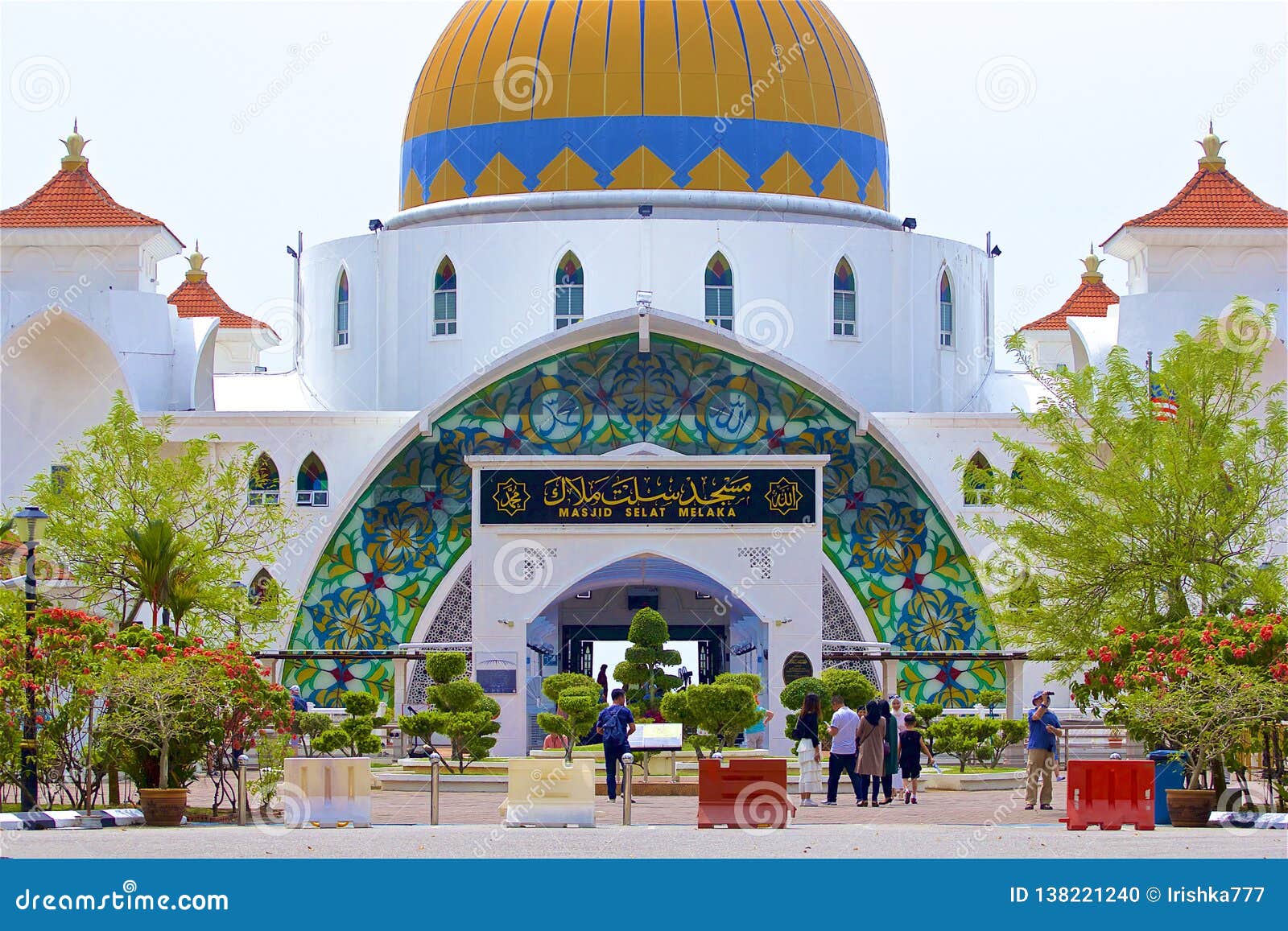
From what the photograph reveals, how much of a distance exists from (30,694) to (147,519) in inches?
331

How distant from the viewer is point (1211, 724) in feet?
68.6

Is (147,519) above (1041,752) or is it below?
above

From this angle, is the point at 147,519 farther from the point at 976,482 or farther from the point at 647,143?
the point at 976,482

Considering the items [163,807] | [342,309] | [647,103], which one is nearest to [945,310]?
[647,103]

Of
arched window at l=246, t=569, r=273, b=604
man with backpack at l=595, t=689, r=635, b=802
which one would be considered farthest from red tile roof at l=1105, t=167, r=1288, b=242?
man with backpack at l=595, t=689, r=635, b=802

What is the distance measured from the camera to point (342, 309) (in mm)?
37594

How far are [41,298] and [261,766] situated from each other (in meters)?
14.7

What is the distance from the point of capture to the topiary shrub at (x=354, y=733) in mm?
Result: 27016

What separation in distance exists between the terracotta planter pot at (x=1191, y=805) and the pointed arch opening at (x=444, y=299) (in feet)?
59.0

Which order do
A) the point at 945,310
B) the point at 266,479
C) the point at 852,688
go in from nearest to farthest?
the point at 852,688
the point at 266,479
the point at 945,310
